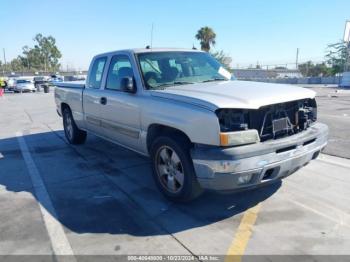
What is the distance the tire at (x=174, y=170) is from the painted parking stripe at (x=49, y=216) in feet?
4.33

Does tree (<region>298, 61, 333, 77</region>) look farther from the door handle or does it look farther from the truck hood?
the truck hood

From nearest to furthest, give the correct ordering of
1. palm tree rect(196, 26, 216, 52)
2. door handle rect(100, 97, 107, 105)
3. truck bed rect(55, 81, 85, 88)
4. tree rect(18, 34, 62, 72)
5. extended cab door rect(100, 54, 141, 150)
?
extended cab door rect(100, 54, 141, 150) → door handle rect(100, 97, 107, 105) → truck bed rect(55, 81, 85, 88) → palm tree rect(196, 26, 216, 52) → tree rect(18, 34, 62, 72)

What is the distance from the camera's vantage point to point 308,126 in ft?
14.3

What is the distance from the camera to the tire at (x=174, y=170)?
12.5ft

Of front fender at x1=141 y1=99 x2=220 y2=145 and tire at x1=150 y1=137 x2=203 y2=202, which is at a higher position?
front fender at x1=141 y1=99 x2=220 y2=145

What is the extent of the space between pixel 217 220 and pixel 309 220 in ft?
3.31

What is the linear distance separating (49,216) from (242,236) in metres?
2.24

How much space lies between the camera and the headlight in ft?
11.2

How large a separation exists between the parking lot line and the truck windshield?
1.93 m

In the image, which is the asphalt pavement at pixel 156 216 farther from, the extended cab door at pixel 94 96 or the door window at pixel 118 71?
the door window at pixel 118 71

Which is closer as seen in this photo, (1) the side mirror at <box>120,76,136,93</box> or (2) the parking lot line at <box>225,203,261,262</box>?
(2) the parking lot line at <box>225,203,261,262</box>

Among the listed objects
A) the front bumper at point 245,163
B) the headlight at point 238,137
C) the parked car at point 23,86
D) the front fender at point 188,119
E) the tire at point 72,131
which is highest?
the front fender at point 188,119

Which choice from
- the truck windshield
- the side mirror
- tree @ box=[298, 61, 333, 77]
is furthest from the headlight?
tree @ box=[298, 61, 333, 77]

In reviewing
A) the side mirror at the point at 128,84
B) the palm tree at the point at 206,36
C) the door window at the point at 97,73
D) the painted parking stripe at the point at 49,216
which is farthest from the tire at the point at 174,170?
the palm tree at the point at 206,36
